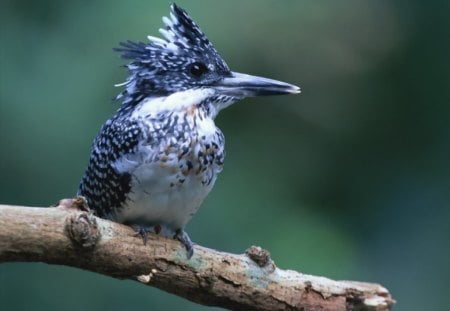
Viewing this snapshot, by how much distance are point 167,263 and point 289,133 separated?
2.66m

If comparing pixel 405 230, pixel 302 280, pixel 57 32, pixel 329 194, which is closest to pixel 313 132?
pixel 329 194

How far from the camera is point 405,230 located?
5285mm

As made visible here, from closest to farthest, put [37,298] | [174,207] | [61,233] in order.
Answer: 1. [61,233]
2. [174,207]
3. [37,298]

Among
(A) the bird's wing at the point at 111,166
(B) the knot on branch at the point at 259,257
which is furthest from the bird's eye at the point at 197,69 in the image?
(B) the knot on branch at the point at 259,257

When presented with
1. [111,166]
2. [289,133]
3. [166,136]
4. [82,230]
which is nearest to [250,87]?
[166,136]

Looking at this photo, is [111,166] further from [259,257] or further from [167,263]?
[259,257]

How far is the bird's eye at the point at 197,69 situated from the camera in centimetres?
336

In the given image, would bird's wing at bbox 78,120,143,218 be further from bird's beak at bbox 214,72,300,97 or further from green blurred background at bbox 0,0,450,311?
green blurred background at bbox 0,0,450,311

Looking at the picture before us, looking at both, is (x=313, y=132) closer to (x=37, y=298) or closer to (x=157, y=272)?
(x=37, y=298)

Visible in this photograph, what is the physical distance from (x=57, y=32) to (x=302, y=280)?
7.18ft

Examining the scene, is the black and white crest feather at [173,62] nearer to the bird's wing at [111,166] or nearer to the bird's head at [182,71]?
the bird's head at [182,71]

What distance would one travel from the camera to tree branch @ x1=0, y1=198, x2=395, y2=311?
2.71 metres

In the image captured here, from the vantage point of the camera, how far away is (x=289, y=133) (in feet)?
18.4

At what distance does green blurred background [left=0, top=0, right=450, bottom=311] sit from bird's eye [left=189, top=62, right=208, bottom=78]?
1157 mm
